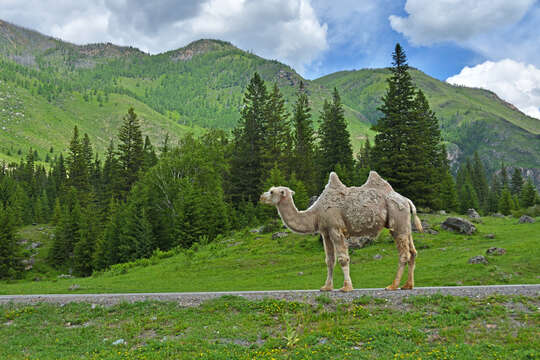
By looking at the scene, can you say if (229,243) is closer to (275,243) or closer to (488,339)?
(275,243)

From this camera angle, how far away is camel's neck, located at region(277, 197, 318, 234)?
1165 centimetres

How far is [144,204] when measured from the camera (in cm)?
4341

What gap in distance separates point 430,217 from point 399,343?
2624 cm

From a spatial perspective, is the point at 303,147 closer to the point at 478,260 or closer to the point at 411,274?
the point at 478,260

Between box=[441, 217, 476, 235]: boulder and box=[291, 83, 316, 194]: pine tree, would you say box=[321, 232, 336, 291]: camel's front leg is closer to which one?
box=[441, 217, 476, 235]: boulder

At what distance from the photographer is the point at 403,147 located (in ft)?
118

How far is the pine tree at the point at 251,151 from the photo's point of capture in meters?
53.1

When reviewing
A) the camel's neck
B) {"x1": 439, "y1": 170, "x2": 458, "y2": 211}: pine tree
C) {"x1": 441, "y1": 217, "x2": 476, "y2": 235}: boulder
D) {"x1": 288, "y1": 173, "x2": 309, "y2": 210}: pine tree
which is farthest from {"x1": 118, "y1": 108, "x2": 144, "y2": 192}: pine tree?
the camel's neck

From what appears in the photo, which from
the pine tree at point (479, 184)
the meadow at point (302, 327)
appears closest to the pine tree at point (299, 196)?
the meadow at point (302, 327)

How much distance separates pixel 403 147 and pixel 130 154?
4725 cm

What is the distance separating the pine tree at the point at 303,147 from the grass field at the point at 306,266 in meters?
21.3

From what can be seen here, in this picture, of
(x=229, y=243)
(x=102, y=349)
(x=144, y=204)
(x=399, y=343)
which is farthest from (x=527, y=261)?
(x=144, y=204)

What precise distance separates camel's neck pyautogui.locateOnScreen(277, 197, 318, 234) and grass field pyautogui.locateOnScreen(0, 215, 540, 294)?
6.42 metres

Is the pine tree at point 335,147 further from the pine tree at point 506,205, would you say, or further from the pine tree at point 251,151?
the pine tree at point 506,205
